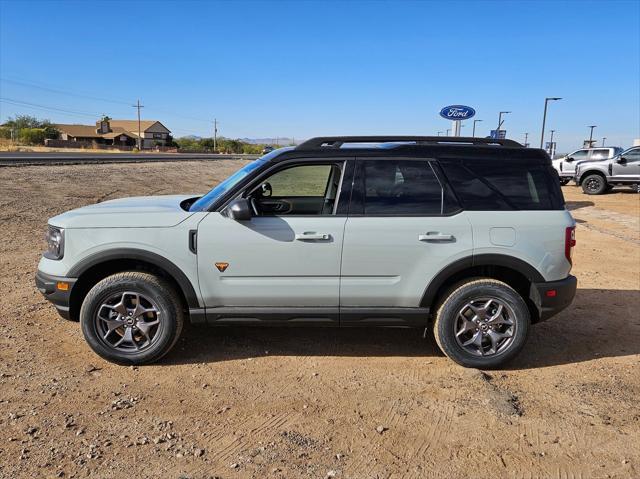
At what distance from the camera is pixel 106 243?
4.07 m

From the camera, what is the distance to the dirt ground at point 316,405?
2.97 metres

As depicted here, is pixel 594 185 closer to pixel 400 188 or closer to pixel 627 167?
pixel 627 167

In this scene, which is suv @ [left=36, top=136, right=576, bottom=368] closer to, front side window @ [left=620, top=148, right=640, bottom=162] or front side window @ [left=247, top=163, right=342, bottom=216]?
front side window @ [left=247, top=163, right=342, bottom=216]

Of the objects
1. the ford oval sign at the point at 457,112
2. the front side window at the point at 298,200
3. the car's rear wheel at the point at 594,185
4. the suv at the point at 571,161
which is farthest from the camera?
the suv at the point at 571,161

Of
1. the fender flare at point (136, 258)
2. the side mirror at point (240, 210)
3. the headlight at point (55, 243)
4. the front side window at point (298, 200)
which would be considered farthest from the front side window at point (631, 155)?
the headlight at point (55, 243)

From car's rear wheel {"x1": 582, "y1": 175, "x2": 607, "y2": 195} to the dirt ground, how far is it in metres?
17.5

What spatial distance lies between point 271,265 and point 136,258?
107cm

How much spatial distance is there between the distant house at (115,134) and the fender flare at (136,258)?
106 metres

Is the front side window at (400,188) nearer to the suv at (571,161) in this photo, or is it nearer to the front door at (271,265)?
the front door at (271,265)

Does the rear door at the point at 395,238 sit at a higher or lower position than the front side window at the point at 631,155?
lower

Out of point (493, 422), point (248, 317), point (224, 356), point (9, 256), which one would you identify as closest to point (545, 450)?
point (493, 422)

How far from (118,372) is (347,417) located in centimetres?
190

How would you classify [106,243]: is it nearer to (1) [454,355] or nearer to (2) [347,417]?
(2) [347,417]

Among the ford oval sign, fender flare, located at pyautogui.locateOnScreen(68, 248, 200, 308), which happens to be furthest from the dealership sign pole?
fender flare, located at pyautogui.locateOnScreen(68, 248, 200, 308)
